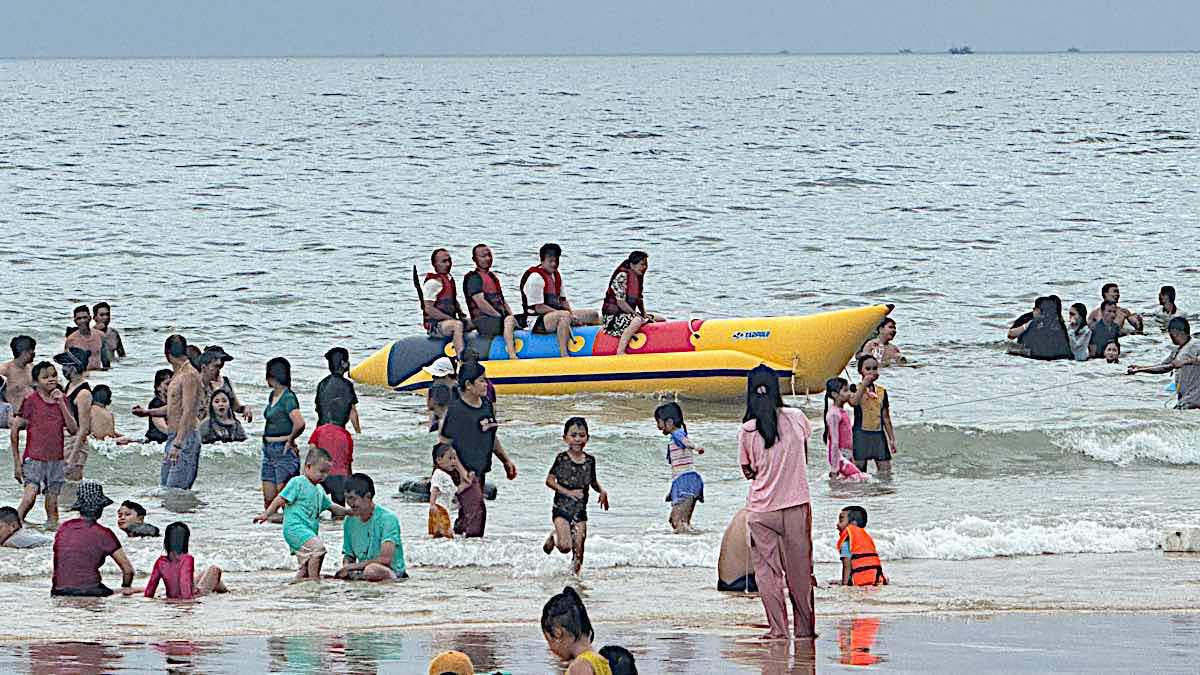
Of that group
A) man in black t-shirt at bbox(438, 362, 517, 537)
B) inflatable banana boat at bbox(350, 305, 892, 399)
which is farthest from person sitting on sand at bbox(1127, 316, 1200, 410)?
man in black t-shirt at bbox(438, 362, 517, 537)

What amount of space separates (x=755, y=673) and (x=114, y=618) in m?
3.24

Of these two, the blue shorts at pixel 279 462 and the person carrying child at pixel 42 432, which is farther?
the blue shorts at pixel 279 462

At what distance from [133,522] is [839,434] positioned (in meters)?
5.02

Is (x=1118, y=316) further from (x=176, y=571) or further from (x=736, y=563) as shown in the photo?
(x=176, y=571)

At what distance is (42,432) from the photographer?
35.2 ft

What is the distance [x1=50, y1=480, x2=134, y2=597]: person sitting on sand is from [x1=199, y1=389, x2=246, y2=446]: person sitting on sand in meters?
3.70

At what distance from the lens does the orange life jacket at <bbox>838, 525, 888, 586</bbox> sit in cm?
900

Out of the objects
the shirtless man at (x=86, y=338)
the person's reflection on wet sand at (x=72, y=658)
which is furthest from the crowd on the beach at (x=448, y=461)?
the person's reflection on wet sand at (x=72, y=658)

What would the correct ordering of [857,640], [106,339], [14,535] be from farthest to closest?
1. [106,339]
2. [14,535]
3. [857,640]

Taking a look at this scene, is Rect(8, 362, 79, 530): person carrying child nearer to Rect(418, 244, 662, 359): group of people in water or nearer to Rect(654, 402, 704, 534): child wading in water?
Rect(654, 402, 704, 534): child wading in water

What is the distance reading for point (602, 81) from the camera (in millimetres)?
134500

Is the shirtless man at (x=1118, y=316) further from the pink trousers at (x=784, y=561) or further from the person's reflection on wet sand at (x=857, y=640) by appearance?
the pink trousers at (x=784, y=561)

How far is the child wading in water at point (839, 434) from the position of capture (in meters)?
12.3

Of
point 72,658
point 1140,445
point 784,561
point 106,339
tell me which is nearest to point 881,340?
point 1140,445
